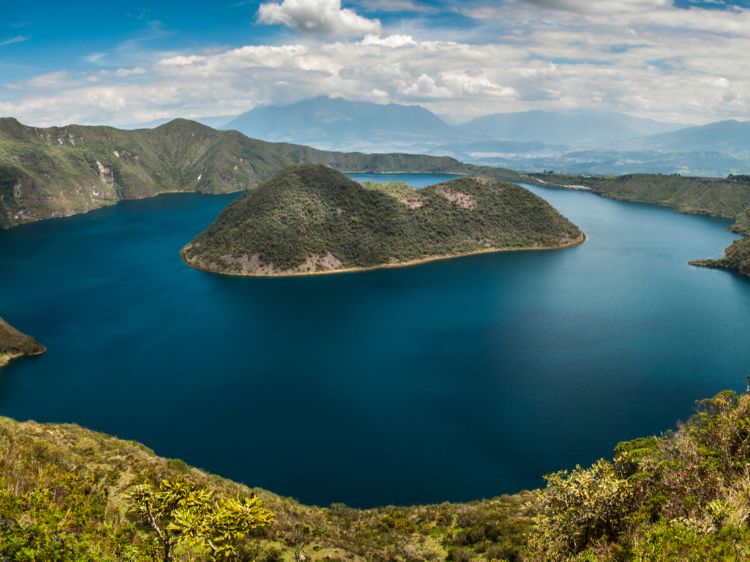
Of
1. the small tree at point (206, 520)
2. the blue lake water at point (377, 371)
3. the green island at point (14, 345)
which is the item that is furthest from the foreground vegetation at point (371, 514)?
the green island at point (14, 345)

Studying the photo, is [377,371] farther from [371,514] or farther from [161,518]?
[161,518]

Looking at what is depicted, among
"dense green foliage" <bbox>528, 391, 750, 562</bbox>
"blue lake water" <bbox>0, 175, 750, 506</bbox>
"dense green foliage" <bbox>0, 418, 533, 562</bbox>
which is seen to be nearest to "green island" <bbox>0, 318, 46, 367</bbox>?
"blue lake water" <bbox>0, 175, 750, 506</bbox>

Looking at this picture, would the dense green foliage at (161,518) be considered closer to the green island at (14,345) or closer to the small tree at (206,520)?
the small tree at (206,520)

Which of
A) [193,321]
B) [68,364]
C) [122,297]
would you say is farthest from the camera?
[122,297]

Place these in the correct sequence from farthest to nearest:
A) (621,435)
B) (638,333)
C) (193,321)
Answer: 1. (193,321)
2. (638,333)
3. (621,435)

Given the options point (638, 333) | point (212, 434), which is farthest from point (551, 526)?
point (638, 333)

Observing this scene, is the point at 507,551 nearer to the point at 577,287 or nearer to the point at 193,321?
the point at 193,321
